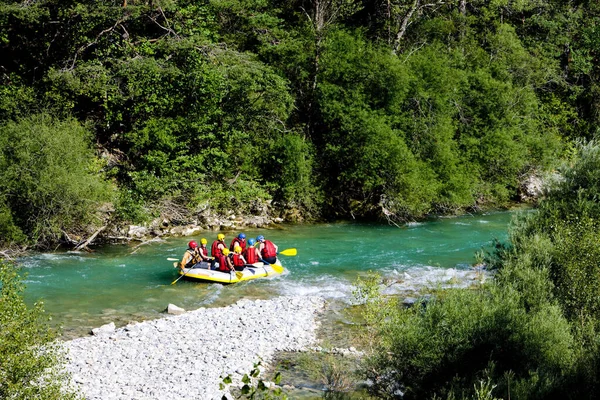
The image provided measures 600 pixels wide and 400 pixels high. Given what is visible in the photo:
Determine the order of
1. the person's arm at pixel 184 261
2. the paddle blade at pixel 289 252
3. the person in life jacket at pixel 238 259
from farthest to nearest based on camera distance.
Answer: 1. the paddle blade at pixel 289 252
2. the person in life jacket at pixel 238 259
3. the person's arm at pixel 184 261

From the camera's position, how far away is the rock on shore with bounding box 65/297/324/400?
984 centimetres

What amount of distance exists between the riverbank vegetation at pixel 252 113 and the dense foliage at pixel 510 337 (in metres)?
13.1

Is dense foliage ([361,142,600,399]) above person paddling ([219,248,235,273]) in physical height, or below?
above

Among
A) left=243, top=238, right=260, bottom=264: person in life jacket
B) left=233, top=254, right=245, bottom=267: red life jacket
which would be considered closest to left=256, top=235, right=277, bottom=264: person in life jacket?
left=243, top=238, right=260, bottom=264: person in life jacket

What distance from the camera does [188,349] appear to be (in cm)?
1155

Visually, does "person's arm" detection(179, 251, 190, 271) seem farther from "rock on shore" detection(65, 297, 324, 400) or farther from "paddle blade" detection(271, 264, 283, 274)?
"rock on shore" detection(65, 297, 324, 400)

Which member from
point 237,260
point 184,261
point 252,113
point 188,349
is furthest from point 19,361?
point 252,113

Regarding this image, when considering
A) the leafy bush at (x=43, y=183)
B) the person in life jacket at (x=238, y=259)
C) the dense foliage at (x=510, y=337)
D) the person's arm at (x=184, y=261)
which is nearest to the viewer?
the dense foliage at (x=510, y=337)

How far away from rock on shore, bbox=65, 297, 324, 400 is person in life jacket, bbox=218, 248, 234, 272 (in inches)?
88.9

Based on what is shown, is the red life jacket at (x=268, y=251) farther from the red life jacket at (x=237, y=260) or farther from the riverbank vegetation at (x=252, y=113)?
the riverbank vegetation at (x=252, y=113)

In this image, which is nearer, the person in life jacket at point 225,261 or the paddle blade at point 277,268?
the person in life jacket at point 225,261

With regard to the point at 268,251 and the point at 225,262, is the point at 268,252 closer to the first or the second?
the point at 268,251

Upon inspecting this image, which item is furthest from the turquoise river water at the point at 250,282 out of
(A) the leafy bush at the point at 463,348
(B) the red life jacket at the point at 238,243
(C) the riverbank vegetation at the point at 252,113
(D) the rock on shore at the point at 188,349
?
(A) the leafy bush at the point at 463,348

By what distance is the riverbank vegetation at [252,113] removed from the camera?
20469 mm
